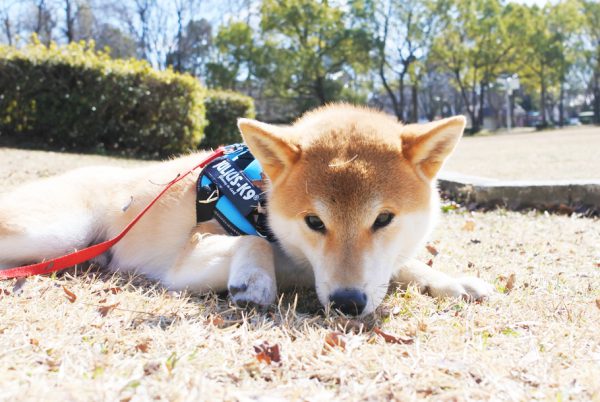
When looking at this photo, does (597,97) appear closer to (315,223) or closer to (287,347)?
(315,223)

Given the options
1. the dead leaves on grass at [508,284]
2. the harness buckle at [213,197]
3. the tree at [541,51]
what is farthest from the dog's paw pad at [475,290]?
the tree at [541,51]

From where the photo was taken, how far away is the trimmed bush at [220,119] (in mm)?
14883

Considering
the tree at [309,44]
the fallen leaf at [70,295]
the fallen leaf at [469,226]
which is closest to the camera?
the fallen leaf at [70,295]

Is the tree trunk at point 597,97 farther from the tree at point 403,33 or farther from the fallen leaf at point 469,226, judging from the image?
the fallen leaf at point 469,226

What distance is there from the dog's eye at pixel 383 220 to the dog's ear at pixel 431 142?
1.22 feet

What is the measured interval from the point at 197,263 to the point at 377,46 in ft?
131

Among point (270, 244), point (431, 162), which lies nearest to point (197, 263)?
point (270, 244)

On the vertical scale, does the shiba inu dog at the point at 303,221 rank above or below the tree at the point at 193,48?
below

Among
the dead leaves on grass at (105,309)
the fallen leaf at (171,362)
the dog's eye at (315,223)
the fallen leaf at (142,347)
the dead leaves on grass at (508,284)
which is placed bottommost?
the dead leaves on grass at (508,284)

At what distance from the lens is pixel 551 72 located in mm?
46312

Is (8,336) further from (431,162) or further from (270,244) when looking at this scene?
(431,162)

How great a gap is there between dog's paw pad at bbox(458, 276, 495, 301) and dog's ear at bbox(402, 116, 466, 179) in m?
0.60

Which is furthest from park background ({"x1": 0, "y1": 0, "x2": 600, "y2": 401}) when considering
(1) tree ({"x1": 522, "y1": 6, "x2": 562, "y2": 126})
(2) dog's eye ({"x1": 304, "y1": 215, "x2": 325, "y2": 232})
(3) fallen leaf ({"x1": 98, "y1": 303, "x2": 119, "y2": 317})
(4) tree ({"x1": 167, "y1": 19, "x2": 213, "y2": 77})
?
(1) tree ({"x1": 522, "y1": 6, "x2": 562, "y2": 126})

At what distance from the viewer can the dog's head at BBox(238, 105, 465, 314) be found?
2.27 m
